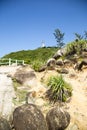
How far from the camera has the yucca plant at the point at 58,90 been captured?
810 inches

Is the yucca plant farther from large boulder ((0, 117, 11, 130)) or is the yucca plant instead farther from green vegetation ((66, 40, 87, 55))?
green vegetation ((66, 40, 87, 55))

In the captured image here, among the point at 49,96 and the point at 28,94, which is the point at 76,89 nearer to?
the point at 49,96

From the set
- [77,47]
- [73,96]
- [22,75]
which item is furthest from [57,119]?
[77,47]

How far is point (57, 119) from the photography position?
1719 cm

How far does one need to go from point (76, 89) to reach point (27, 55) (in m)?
33.9

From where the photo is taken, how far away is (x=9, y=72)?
78.4 ft

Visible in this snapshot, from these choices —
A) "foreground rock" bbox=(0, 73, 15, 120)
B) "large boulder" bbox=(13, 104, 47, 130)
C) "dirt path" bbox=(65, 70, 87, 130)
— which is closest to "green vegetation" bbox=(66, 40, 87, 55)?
"dirt path" bbox=(65, 70, 87, 130)

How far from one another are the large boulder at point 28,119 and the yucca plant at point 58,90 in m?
4.36

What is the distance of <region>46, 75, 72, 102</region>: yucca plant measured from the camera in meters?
20.6

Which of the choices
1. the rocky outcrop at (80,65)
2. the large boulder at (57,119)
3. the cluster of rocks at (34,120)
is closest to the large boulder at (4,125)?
the cluster of rocks at (34,120)

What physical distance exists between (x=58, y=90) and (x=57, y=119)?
12.4 ft

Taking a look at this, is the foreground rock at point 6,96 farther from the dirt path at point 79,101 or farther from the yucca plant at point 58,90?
the dirt path at point 79,101

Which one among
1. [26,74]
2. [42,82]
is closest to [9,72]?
[26,74]

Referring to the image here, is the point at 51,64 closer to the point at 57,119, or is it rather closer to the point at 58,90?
the point at 58,90
